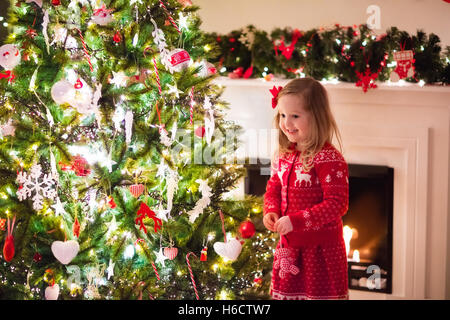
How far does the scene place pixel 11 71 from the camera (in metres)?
2.10

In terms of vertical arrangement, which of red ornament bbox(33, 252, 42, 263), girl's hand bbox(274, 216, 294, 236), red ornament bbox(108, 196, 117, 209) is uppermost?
red ornament bbox(108, 196, 117, 209)

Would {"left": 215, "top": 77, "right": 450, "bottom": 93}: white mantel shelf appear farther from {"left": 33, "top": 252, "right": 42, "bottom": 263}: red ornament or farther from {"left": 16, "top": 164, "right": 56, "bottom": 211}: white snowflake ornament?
{"left": 33, "top": 252, "right": 42, "bottom": 263}: red ornament

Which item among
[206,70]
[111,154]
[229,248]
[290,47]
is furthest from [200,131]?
[290,47]

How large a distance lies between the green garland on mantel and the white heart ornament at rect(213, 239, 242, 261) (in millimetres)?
1071

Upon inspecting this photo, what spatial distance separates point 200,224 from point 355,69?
1.29 metres

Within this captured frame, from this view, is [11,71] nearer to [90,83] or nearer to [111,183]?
[90,83]

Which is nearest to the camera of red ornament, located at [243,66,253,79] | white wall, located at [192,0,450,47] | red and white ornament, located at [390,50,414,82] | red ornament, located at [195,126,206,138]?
red ornament, located at [195,126,206,138]

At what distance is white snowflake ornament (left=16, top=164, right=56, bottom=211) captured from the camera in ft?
6.86

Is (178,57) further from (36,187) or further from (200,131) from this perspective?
(36,187)

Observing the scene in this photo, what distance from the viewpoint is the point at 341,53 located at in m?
3.01

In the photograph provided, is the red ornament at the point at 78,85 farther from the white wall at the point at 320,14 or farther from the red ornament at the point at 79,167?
the white wall at the point at 320,14

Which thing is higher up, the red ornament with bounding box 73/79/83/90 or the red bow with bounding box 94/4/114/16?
the red bow with bounding box 94/4/114/16

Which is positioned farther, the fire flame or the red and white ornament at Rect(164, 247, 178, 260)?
the fire flame

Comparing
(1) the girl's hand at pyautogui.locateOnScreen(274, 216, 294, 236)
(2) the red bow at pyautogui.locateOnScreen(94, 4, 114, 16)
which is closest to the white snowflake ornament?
(2) the red bow at pyautogui.locateOnScreen(94, 4, 114, 16)
